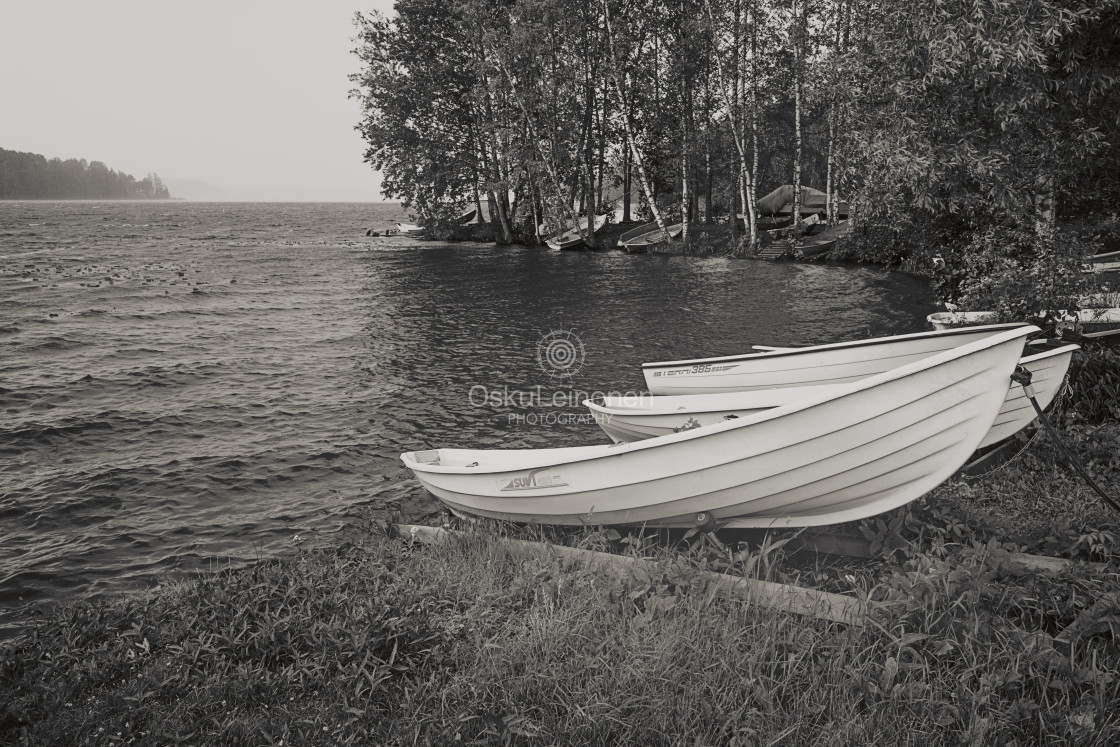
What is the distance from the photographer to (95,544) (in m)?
7.43

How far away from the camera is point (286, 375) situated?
14.4 metres

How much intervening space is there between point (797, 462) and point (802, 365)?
3.82 metres

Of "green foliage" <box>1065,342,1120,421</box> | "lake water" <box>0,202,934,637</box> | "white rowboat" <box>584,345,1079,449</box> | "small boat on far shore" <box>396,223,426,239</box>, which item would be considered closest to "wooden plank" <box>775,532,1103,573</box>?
"white rowboat" <box>584,345,1079,449</box>

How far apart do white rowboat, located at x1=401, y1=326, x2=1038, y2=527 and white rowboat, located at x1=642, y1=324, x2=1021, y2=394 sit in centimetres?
259

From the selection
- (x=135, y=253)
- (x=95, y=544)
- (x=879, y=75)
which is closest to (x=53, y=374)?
(x=95, y=544)

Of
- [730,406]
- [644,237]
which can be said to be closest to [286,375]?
[730,406]

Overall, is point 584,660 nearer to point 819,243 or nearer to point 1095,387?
point 1095,387

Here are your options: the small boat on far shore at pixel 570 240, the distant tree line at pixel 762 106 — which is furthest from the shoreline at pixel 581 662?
the small boat on far shore at pixel 570 240

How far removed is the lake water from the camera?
7.87 m

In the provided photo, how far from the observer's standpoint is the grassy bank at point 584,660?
3.52 m

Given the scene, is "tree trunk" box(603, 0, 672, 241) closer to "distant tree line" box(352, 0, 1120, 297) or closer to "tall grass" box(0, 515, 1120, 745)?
"distant tree line" box(352, 0, 1120, 297)

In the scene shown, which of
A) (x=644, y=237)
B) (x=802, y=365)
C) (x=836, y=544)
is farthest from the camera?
(x=644, y=237)

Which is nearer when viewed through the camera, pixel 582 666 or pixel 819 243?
pixel 582 666

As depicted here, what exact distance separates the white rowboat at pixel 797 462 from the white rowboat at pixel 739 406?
4.12 ft
